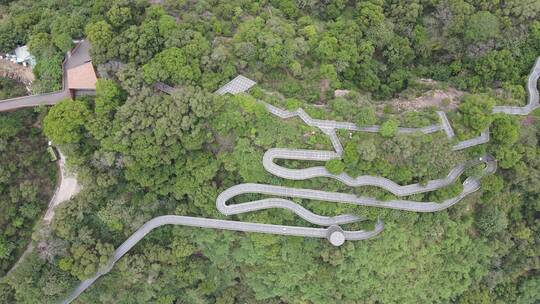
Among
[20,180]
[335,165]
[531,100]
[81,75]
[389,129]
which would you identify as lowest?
[20,180]

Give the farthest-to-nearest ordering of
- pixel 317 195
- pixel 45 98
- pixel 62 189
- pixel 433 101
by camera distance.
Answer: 1. pixel 433 101
2. pixel 62 189
3. pixel 45 98
4. pixel 317 195

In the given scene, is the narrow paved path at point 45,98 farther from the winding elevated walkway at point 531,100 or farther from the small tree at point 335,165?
the winding elevated walkway at point 531,100

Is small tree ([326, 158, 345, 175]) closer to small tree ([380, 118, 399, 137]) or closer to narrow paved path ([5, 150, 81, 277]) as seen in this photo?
small tree ([380, 118, 399, 137])

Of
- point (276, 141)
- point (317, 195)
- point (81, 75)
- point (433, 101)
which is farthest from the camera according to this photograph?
point (433, 101)

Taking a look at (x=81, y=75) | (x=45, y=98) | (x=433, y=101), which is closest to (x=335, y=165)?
(x=433, y=101)

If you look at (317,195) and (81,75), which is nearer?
(317,195)

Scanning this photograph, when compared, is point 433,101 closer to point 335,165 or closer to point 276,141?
point 335,165

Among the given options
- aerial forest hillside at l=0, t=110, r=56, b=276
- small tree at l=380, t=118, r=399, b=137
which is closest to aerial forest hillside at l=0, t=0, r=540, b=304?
small tree at l=380, t=118, r=399, b=137

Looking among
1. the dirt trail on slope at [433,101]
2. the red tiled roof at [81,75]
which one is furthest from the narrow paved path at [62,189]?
the dirt trail on slope at [433,101]

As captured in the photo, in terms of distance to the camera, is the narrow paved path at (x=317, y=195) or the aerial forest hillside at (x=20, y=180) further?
the aerial forest hillside at (x=20, y=180)
